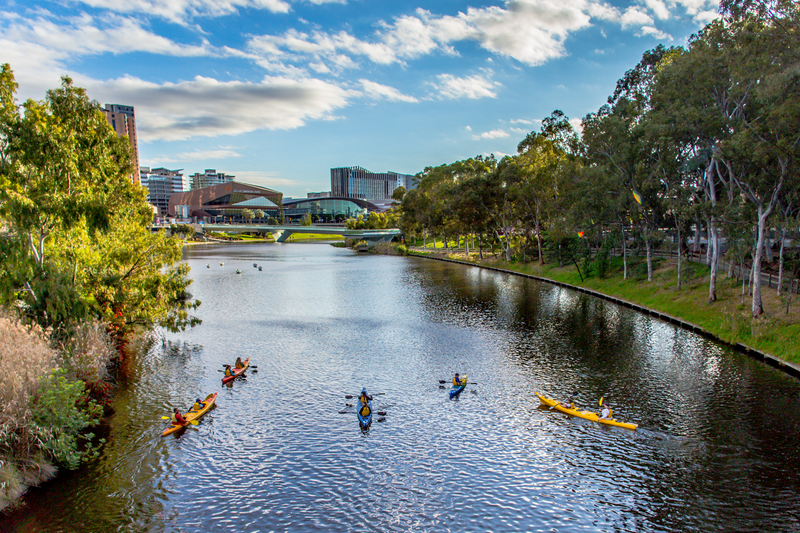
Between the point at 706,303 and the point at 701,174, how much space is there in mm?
12166

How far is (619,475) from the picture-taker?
1852 cm

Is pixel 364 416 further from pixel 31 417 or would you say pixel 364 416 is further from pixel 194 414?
pixel 31 417

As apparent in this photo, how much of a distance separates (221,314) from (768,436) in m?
44.8

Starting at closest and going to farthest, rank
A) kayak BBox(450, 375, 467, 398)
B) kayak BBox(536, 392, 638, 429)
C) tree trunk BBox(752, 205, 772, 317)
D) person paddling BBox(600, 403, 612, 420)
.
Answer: kayak BBox(536, 392, 638, 429) → person paddling BBox(600, 403, 612, 420) → kayak BBox(450, 375, 467, 398) → tree trunk BBox(752, 205, 772, 317)

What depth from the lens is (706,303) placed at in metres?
42.4

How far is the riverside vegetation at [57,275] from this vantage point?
17703 millimetres

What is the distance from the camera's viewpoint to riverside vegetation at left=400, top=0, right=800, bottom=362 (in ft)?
92.3

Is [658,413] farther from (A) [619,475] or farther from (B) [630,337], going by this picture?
(B) [630,337]

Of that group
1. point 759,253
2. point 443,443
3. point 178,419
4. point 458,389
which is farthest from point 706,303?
point 178,419

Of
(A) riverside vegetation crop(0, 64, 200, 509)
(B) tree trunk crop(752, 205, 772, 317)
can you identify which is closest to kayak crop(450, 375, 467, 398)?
(A) riverside vegetation crop(0, 64, 200, 509)

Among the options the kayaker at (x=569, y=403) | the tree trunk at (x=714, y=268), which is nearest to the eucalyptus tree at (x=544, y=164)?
the tree trunk at (x=714, y=268)

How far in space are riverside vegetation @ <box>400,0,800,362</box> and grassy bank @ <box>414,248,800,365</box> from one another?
0.15m

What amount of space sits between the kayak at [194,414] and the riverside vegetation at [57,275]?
2.91 m

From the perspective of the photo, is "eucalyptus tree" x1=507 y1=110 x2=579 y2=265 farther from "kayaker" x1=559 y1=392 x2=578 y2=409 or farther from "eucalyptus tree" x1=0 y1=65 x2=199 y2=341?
"eucalyptus tree" x1=0 y1=65 x2=199 y2=341
